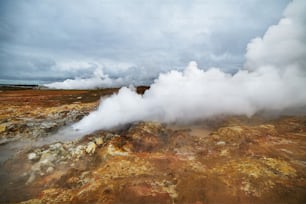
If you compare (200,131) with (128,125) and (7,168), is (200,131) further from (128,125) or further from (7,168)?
(7,168)

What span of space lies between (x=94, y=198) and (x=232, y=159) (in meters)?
5.19

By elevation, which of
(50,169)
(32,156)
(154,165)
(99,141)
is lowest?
(50,169)

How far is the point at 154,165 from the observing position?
7457 mm

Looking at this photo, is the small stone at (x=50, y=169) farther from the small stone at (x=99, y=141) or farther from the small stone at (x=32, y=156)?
the small stone at (x=99, y=141)

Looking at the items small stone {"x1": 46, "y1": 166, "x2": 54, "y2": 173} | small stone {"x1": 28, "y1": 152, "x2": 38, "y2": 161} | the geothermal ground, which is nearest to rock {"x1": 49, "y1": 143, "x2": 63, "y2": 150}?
the geothermal ground

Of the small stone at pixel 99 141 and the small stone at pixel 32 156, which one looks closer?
the small stone at pixel 32 156

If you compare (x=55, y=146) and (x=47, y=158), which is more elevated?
(x=55, y=146)

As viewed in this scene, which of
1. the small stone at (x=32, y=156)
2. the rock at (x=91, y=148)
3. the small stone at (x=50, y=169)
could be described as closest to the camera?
the small stone at (x=50, y=169)

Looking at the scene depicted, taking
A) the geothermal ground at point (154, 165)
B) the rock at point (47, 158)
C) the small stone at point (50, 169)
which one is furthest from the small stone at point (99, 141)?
the small stone at point (50, 169)

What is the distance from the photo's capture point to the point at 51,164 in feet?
24.6

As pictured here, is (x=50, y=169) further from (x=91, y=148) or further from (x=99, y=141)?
(x=99, y=141)

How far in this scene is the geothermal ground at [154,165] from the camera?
573cm

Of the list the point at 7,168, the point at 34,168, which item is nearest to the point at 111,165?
the point at 34,168

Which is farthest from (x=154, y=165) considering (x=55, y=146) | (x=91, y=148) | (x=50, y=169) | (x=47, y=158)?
(x=55, y=146)
